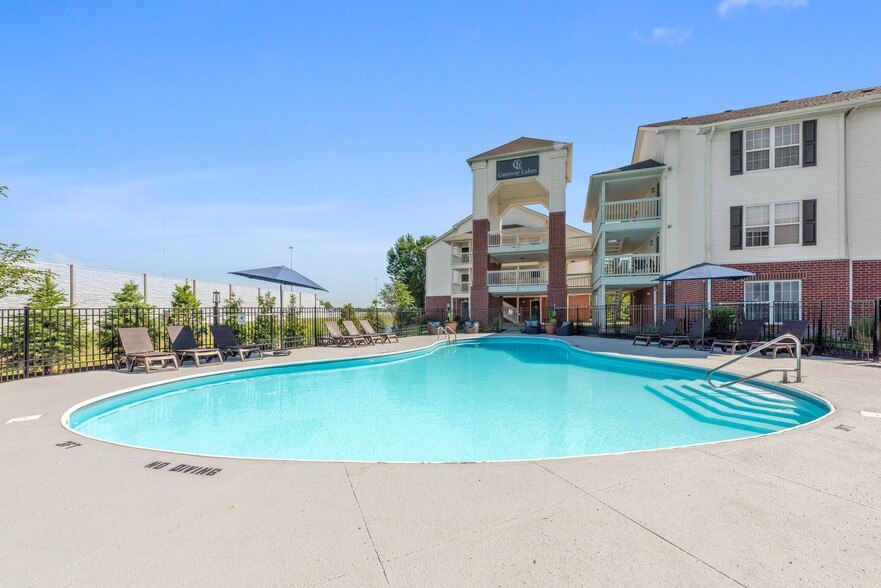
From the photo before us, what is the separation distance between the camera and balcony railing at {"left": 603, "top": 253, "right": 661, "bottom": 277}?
18516mm

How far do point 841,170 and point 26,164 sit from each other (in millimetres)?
25402

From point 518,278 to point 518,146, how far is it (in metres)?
8.10

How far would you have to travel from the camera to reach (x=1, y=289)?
9039mm

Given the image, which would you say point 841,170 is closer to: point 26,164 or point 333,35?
point 333,35

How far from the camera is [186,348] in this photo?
34.9 ft

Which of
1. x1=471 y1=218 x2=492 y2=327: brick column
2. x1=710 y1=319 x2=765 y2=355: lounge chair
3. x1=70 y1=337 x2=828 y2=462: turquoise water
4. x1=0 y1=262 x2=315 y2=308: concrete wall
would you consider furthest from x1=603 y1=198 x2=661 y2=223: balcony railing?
x1=0 y1=262 x2=315 y2=308: concrete wall

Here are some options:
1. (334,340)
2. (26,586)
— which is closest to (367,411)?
(26,586)

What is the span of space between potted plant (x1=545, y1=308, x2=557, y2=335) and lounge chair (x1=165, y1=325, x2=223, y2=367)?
51.0 ft

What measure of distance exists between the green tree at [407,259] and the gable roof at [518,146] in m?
27.0

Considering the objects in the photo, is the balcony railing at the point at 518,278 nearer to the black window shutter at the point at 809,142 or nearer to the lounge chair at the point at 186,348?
the black window shutter at the point at 809,142

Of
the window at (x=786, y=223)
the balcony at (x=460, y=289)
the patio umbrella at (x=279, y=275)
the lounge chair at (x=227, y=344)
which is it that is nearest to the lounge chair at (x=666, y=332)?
the window at (x=786, y=223)

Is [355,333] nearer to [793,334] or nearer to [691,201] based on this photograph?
[793,334]

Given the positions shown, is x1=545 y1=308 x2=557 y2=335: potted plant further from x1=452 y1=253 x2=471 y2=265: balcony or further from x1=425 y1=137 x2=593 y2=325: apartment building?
x1=452 y1=253 x2=471 y2=265: balcony

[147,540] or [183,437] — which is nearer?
[147,540]
